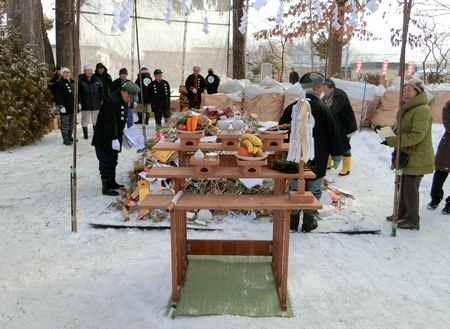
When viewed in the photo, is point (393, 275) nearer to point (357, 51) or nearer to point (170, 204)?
point (170, 204)

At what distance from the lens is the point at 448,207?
17.0ft

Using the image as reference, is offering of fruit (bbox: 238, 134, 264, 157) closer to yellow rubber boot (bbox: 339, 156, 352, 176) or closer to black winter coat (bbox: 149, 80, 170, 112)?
yellow rubber boot (bbox: 339, 156, 352, 176)

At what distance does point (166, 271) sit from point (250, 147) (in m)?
1.51

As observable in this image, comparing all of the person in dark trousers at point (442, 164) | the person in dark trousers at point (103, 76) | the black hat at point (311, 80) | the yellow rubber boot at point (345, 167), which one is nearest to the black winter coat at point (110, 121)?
the black hat at point (311, 80)

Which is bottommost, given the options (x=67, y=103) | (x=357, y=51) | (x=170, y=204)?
(x=170, y=204)

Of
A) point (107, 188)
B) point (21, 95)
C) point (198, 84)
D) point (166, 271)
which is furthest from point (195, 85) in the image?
point (166, 271)

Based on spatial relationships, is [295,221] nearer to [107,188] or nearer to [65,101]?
[107,188]

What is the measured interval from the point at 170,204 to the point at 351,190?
4131 mm

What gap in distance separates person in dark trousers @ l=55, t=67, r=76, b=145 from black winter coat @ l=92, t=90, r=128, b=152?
3.71 meters

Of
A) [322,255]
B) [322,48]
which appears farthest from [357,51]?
[322,255]

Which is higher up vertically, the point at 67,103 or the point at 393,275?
the point at 67,103

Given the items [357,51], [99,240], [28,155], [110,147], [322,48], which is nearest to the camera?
[99,240]

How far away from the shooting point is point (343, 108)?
6352mm

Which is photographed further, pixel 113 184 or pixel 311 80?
pixel 113 184
